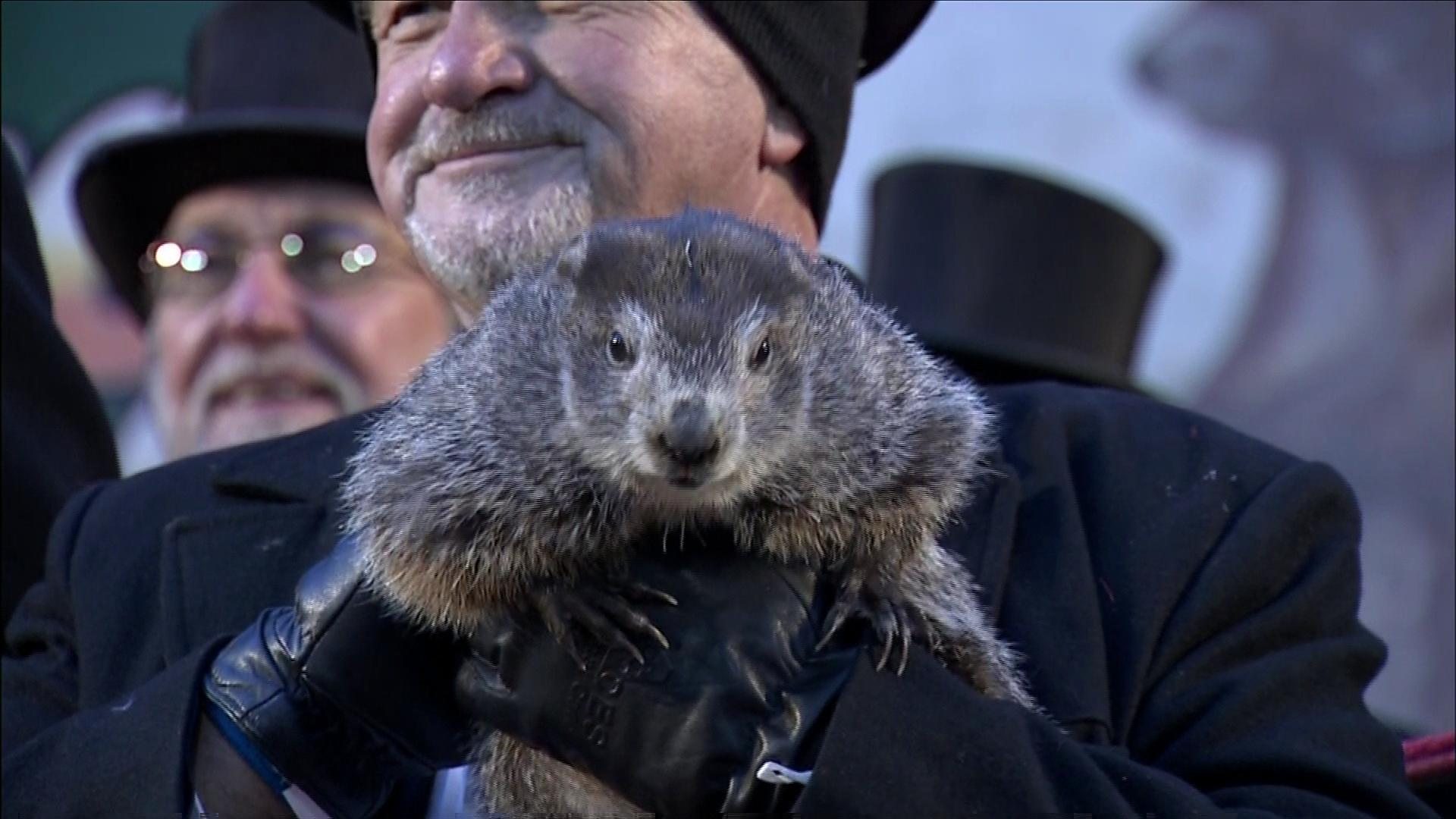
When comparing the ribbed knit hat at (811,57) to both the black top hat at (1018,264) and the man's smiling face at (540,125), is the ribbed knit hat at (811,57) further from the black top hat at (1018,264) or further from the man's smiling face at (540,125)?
the black top hat at (1018,264)

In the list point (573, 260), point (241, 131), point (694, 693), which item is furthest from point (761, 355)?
point (241, 131)

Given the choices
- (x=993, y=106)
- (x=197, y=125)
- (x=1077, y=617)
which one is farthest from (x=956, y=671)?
(x=993, y=106)

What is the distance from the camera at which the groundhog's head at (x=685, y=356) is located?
6.83 ft

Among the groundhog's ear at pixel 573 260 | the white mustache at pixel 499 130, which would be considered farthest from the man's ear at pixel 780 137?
the groundhog's ear at pixel 573 260

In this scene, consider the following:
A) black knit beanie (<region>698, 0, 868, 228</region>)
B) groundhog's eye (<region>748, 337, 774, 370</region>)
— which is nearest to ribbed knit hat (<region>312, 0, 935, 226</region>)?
black knit beanie (<region>698, 0, 868, 228</region>)

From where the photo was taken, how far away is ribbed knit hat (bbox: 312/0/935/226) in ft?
10.5

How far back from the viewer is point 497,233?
2.89 meters

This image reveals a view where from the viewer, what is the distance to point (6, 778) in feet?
8.45

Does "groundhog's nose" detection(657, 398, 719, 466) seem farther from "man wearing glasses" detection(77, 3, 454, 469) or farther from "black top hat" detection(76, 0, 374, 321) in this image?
"black top hat" detection(76, 0, 374, 321)

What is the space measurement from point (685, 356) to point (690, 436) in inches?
4.9

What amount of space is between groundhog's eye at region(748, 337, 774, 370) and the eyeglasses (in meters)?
2.76

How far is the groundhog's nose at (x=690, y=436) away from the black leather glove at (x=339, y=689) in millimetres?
469

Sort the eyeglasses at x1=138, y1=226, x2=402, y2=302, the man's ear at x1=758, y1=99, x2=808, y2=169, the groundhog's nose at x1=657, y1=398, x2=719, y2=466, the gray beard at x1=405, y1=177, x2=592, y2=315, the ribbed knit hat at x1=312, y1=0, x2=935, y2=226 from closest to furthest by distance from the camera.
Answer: the groundhog's nose at x1=657, y1=398, x2=719, y2=466, the gray beard at x1=405, y1=177, x2=592, y2=315, the ribbed knit hat at x1=312, y1=0, x2=935, y2=226, the man's ear at x1=758, y1=99, x2=808, y2=169, the eyeglasses at x1=138, y1=226, x2=402, y2=302

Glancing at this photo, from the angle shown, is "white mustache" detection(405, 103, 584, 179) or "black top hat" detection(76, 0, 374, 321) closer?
"white mustache" detection(405, 103, 584, 179)
